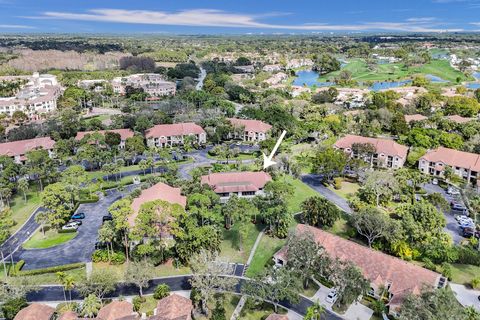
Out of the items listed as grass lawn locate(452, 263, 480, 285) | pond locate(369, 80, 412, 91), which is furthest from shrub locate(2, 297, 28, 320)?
pond locate(369, 80, 412, 91)

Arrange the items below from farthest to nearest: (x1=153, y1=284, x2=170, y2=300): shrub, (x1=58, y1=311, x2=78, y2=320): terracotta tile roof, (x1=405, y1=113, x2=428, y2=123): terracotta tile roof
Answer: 1. (x1=405, y1=113, x2=428, y2=123): terracotta tile roof
2. (x1=153, y1=284, x2=170, y2=300): shrub
3. (x1=58, y1=311, x2=78, y2=320): terracotta tile roof

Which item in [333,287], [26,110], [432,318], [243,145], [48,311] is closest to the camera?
[432,318]

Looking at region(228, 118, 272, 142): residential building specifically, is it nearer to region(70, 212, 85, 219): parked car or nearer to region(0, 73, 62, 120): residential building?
region(70, 212, 85, 219): parked car

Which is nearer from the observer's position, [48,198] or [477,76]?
[48,198]

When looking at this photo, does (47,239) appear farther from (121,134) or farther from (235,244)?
(121,134)

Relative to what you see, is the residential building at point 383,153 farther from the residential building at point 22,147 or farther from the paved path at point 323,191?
the residential building at point 22,147

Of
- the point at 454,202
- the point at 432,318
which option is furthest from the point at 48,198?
the point at 454,202

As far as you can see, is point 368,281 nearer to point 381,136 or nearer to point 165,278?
point 165,278
